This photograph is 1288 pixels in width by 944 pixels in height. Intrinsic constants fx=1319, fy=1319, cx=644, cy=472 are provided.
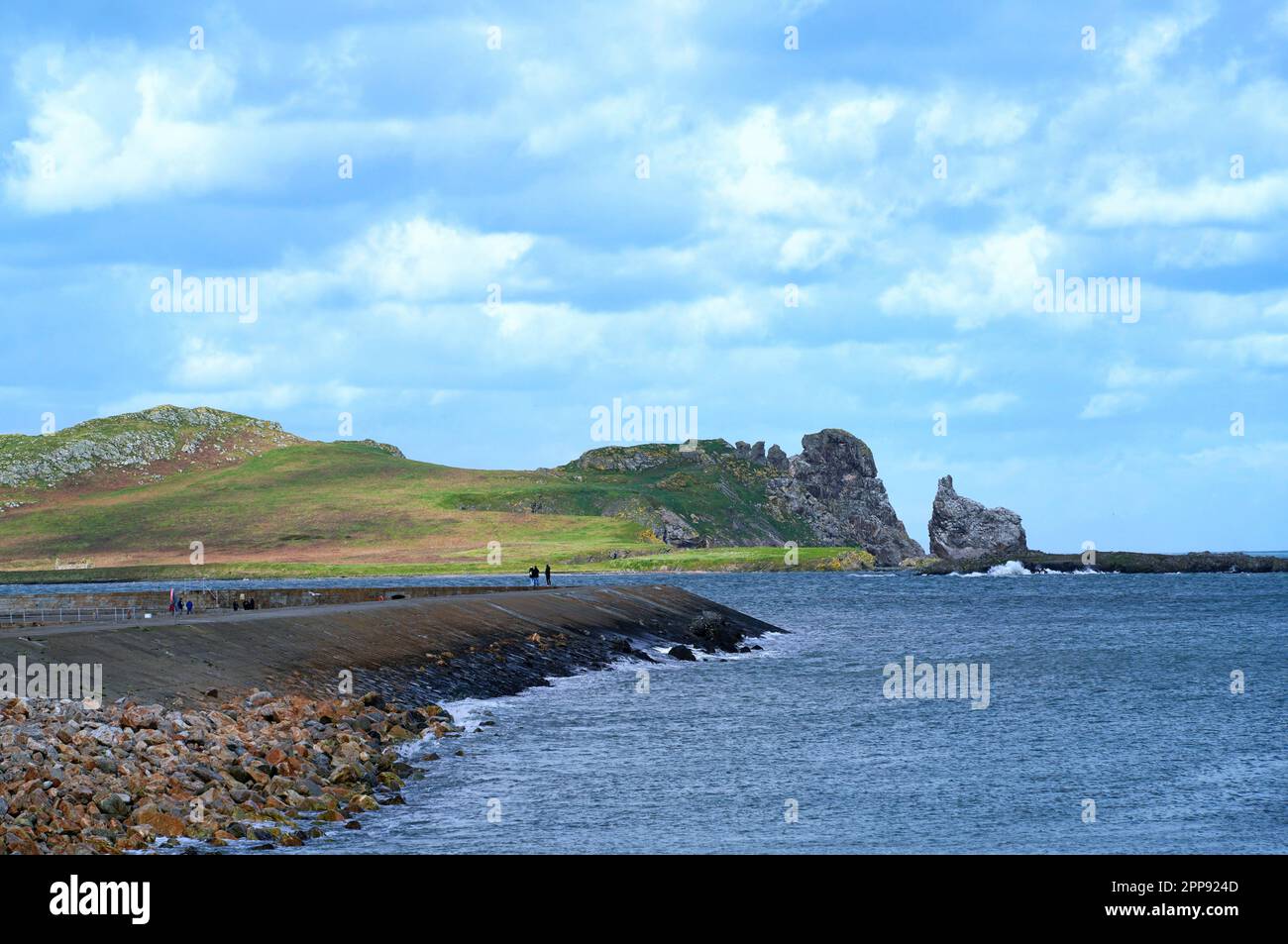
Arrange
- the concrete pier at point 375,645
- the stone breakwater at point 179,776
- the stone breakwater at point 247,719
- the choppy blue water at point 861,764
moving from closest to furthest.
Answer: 1. the stone breakwater at point 179,776
2. the stone breakwater at point 247,719
3. the choppy blue water at point 861,764
4. the concrete pier at point 375,645

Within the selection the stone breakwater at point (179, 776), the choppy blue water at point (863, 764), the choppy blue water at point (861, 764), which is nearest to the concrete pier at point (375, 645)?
the choppy blue water at point (861, 764)

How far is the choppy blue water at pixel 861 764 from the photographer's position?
82.3 feet

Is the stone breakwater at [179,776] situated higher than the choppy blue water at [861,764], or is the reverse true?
the stone breakwater at [179,776]

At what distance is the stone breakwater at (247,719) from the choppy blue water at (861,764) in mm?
1594

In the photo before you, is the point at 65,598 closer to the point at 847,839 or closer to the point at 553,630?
the point at 553,630

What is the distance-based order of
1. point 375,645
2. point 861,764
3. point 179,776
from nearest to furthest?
point 179,776 → point 861,764 → point 375,645

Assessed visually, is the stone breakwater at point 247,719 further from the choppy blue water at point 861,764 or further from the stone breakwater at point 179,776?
the choppy blue water at point 861,764

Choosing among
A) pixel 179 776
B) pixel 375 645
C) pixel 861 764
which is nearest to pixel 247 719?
pixel 179 776

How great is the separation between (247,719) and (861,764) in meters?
15.5

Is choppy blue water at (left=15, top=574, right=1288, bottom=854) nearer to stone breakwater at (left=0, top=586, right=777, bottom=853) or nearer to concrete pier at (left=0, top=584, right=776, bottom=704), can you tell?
stone breakwater at (left=0, top=586, right=777, bottom=853)

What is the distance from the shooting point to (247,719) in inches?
1224

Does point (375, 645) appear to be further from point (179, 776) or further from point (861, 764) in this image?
point (179, 776)

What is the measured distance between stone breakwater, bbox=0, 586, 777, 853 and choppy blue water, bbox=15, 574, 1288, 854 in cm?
159
